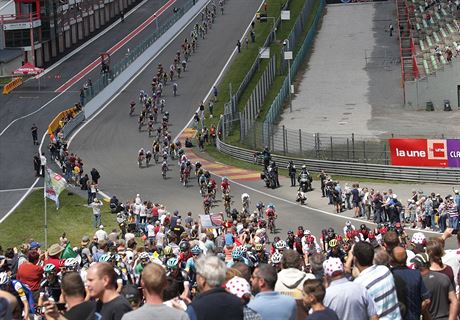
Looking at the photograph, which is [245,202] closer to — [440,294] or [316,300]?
[440,294]

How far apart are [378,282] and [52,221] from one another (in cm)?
3643

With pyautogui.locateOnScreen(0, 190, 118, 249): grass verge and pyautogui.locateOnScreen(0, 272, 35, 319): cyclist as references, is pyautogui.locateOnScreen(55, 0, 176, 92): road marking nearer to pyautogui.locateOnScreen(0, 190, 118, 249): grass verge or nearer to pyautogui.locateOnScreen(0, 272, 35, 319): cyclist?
pyautogui.locateOnScreen(0, 190, 118, 249): grass verge

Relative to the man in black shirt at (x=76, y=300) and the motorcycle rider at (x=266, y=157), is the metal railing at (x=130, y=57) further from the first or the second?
the man in black shirt at (x=76, y=300)

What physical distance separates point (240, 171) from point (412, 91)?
23204 millimetres

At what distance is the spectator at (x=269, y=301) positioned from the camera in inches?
502

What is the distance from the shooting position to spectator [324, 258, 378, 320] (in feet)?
42.9

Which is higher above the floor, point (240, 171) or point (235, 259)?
point (235, 259)

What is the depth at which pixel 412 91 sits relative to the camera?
7906cm

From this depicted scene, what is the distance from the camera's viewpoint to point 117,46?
9950 centimetres

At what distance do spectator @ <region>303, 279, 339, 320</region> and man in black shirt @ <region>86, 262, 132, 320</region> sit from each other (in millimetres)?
1863

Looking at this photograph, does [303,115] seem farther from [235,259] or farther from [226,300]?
[226,300]

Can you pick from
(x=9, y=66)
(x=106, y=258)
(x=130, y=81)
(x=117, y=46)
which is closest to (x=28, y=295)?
(x=106, y=258)

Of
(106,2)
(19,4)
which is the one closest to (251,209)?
(19,4)

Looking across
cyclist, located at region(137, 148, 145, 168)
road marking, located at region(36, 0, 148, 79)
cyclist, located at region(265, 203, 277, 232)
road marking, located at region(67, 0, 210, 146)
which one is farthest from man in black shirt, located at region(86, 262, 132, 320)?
road marking, located at region(36, 0, 148, 79)
